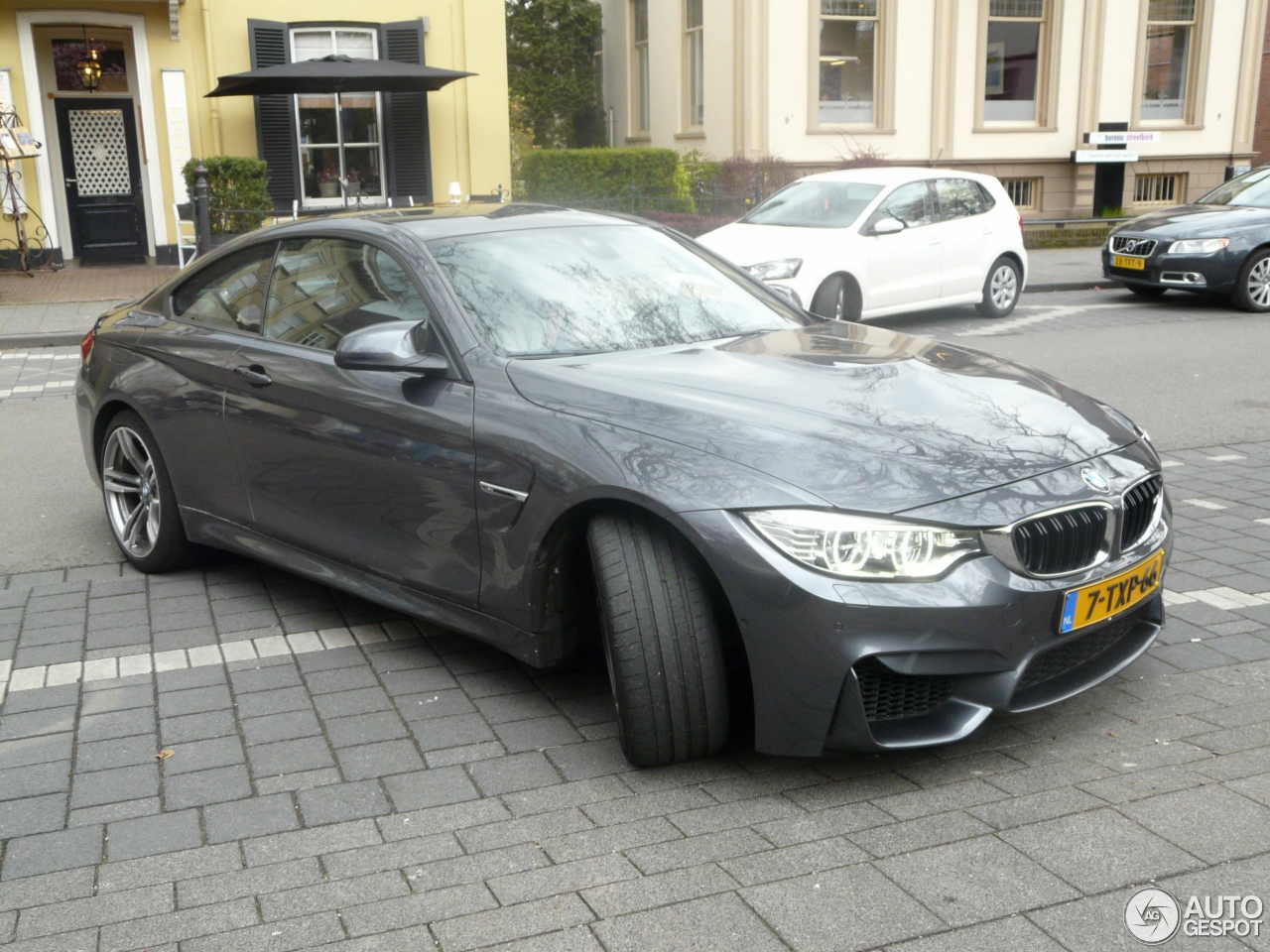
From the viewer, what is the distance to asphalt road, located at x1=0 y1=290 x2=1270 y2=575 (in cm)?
645

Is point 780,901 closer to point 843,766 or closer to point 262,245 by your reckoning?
point 843,766

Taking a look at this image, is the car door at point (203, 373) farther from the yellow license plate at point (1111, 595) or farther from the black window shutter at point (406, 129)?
the black window shutter at point (406, 129)

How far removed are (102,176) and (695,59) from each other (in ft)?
36.1

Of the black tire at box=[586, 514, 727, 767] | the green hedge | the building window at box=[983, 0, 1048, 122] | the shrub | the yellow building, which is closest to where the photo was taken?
the black tire at box=[586, 514, 727, 767]

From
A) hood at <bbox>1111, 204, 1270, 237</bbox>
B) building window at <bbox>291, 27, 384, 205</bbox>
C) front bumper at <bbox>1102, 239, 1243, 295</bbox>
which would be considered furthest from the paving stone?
building window at <bbox>291, 27, 384, 205</bbox>

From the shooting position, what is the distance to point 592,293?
4.55m

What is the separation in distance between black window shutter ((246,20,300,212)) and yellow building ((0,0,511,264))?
20mm

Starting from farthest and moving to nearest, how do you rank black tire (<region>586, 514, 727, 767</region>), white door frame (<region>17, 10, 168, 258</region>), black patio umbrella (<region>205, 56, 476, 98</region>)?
white door frame (<region>17, 10, 168, 258</region>)
black patio umbrella (<region>205, 56, 476, 98</region>)
black tire (<region>586, 514, 727, 767</region>)

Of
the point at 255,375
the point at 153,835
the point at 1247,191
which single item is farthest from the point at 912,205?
the point at 153,835

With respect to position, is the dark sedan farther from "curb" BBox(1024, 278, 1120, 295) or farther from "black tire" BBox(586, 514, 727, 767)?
"black tire" BBox(586, 514, 727, 767)

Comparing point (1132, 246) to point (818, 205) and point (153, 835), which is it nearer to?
point (818, 205)

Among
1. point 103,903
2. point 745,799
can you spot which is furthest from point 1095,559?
point 103,903

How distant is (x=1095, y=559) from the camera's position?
3.58 metres

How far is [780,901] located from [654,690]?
72 centimetres
